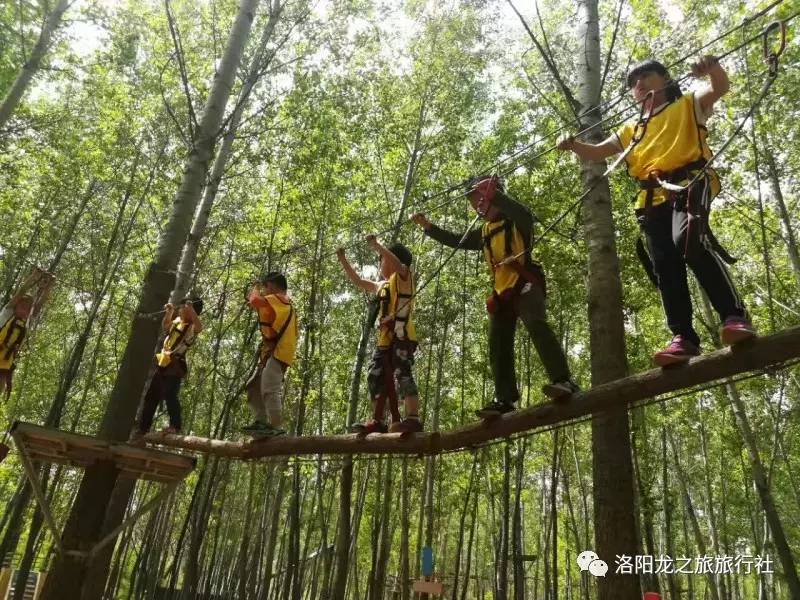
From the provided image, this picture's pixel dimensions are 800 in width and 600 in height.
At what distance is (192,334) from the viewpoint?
570 centimetres

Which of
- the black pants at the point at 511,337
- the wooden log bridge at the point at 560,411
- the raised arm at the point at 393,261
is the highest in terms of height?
the raised arm at the point at 393,261

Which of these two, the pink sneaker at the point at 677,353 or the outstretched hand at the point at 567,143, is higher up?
the outstretched hand at the point at 567,143

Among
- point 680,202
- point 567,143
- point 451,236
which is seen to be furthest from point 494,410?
point 567,143

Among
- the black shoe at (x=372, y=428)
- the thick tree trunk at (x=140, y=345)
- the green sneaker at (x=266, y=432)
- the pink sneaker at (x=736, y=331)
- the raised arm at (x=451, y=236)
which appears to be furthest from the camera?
the green sneaker at (x=266, y=432)

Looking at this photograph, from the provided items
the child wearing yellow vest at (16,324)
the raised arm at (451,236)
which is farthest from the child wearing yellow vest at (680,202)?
the child wearing yellow vest at (16,324)

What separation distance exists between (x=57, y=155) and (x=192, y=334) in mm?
7149

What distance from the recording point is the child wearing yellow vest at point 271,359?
4.90 m

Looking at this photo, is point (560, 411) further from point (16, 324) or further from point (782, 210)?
point (782, 210)

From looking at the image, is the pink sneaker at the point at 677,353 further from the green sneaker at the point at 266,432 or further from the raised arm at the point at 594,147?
the green sneaker at the point at 266,432

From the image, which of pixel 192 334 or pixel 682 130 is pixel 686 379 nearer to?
pixel 682 130

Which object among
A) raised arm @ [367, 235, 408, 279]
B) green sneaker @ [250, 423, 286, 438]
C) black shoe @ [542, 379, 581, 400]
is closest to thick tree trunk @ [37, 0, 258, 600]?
green sneaker @ [250, 423, 286, 438]

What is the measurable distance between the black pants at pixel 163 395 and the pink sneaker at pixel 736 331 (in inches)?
203

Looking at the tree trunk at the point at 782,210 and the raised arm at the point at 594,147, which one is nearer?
the raised arm at the point at 594,147

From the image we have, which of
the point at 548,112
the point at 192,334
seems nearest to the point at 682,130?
the point at 192,334
